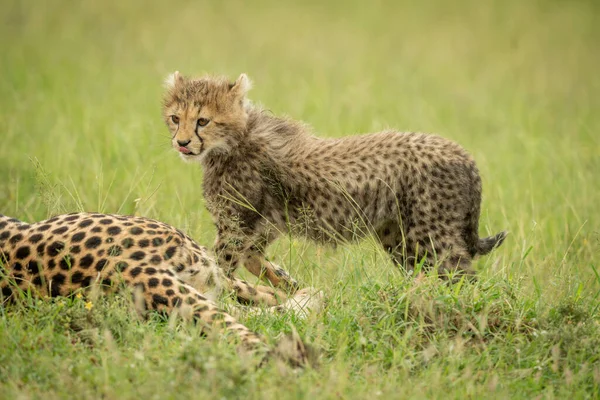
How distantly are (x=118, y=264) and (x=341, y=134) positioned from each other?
14.1 feet

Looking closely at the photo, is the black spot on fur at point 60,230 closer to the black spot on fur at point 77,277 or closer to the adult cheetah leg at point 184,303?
the black spot on fur at point 77,277

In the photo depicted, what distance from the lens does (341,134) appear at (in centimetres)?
802

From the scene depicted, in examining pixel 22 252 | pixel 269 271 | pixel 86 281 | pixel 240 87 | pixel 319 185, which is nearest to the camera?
pixel 86 281

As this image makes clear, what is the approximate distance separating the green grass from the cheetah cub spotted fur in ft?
0.44

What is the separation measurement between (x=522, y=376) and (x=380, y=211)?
149 centimetres

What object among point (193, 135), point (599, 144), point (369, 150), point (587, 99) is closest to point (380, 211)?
point (369, 150)

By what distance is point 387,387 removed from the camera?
3344 mm

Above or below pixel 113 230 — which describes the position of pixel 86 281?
below

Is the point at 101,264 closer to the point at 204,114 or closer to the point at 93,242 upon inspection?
the point at 93,242

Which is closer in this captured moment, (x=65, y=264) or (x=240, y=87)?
(x=65, y=264)

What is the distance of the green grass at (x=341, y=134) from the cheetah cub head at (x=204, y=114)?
549 millimetres

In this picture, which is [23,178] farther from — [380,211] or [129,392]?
[129,392]

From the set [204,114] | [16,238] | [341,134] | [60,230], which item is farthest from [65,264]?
[341,134]

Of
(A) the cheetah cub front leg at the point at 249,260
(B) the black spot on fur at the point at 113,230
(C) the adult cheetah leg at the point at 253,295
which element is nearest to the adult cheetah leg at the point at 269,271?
(A) the cheetah cub front leg at the point at 249,260
